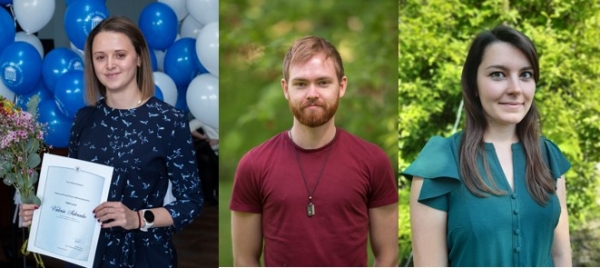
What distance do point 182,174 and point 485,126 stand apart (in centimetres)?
101

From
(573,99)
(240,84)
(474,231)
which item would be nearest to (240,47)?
(240,84)

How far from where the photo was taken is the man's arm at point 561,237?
7.47ft

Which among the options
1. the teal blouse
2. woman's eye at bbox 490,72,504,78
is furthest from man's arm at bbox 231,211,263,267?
woman's eye at bbox 490,72,504,78

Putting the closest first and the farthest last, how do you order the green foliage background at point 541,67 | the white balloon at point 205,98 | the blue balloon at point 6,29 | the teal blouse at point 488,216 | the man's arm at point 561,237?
the teal blouse at point 488,216, the man's arm at point 561,237, the white balloon at point 205,98, the blue balloon at point 6,29, the green foliage background at point 541,67

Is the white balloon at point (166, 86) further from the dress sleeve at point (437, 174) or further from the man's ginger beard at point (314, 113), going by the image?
the dress sleeve at point (437, 174)

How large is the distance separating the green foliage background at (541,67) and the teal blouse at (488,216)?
1835 mm

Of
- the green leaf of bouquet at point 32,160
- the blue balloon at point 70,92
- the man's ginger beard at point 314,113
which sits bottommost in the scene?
the green leaf of bouquet at point 32,160

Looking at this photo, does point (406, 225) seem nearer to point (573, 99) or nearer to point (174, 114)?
point (573, 99)

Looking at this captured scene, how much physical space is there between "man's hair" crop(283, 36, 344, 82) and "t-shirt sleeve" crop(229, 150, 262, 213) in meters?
0.35

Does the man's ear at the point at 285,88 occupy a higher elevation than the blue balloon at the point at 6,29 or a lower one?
lower

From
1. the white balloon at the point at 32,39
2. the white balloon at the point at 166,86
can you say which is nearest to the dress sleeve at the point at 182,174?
the white balloon at the point at 166,86

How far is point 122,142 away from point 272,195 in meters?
0.56

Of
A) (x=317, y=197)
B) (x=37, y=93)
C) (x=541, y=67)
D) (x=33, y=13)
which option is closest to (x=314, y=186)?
(x=317, y=197)

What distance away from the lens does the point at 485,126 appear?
2271mm
